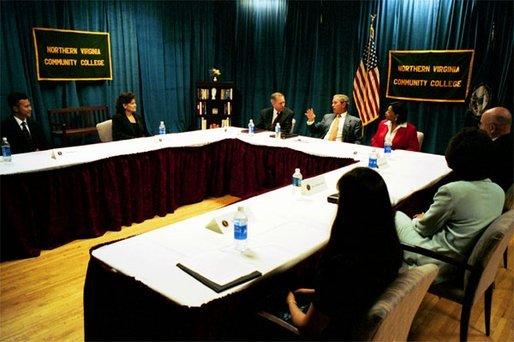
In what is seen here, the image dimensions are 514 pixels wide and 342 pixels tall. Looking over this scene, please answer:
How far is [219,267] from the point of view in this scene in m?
1.64

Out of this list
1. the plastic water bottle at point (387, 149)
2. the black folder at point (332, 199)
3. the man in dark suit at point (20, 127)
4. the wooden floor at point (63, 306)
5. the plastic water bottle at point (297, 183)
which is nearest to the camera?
the wooden floor at point (63, 306)

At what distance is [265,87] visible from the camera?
7238 millimetres

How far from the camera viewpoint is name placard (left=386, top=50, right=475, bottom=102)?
5113 millimetres

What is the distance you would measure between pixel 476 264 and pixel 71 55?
5719 mm

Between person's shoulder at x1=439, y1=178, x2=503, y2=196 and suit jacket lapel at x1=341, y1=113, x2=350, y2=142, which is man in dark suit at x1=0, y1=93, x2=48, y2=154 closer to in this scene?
suit jacket lapel at x1=341, y1=113, x2=350, y2=142

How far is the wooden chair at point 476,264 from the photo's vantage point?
5.79 feet

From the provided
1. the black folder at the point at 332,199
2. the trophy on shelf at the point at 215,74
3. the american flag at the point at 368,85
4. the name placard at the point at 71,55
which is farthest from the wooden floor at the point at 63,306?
the trophy on shelf at the point at 215,74

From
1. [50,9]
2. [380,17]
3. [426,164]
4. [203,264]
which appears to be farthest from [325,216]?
[50,9]

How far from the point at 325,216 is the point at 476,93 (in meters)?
3.77

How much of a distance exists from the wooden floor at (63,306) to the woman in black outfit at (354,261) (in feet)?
4.25

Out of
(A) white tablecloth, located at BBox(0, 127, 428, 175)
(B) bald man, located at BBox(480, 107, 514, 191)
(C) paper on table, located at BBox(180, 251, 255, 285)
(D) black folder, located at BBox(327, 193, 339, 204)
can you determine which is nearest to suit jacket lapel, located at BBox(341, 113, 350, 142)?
(A) white tablecloth, located at BBox(0, 127, 428, 175)

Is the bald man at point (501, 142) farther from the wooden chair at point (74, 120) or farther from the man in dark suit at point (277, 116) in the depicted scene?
the wooden chair at point (74, 120)

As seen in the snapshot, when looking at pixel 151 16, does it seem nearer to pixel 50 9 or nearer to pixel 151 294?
pixel 50 9

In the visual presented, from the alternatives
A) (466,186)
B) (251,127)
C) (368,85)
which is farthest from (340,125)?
(466,186)
